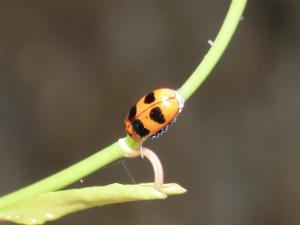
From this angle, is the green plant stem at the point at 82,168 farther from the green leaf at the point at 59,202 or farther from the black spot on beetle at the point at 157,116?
the black spot on beetle at the point at 157,116

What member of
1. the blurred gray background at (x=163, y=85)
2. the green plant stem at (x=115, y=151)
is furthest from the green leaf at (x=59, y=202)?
the blurred gray background at (x=163, y=85)

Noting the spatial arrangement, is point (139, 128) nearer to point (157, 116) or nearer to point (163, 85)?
point (157, 116)

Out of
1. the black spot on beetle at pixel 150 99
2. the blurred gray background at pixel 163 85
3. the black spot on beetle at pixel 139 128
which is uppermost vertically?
the blurred gray background at pixel 163 85

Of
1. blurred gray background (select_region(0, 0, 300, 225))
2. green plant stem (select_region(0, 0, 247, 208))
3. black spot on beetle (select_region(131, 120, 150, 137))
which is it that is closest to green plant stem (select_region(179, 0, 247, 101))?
green plant stem (select_region(0, 0, 247, 208))

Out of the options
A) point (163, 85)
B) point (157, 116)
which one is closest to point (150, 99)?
point (157, 116)

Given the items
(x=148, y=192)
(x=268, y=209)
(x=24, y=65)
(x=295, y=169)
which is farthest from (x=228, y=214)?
(x=148, y=192)

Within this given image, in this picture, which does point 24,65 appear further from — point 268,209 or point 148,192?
point 148,192

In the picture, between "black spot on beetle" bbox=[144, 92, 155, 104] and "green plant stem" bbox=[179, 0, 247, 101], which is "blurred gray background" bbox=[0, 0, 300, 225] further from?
"green plant stem" bbox=[179, 0, 247, 101]
